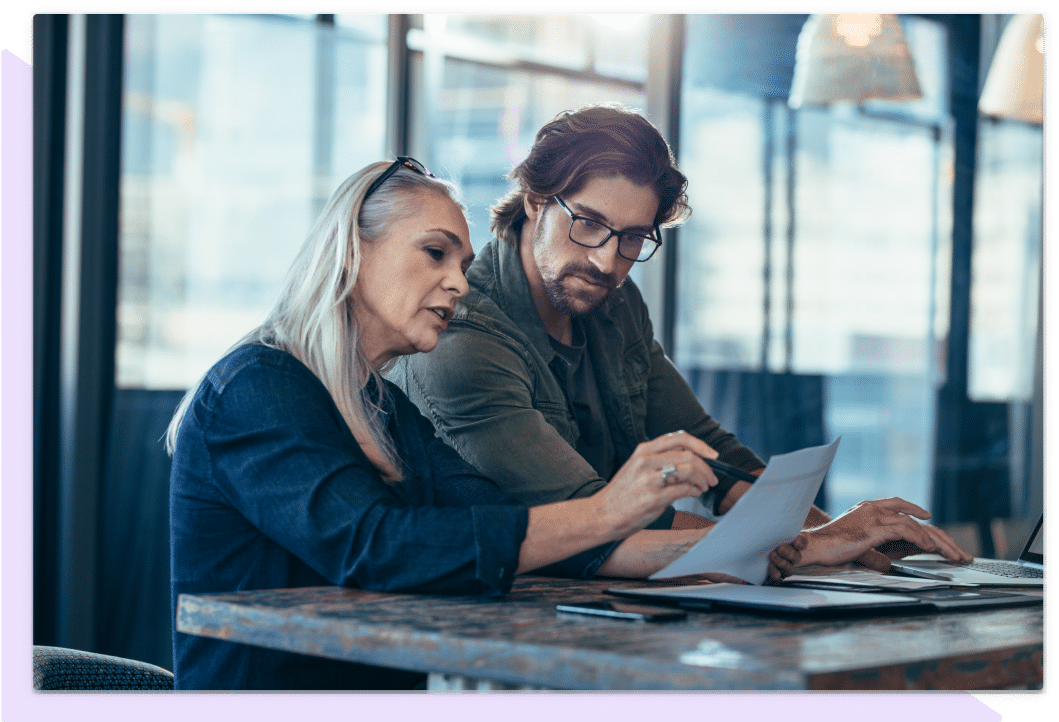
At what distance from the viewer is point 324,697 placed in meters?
1.24

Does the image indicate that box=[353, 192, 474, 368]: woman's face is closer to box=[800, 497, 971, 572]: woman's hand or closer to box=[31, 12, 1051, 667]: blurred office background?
box=[31, 12, 1051, 667]: blurred office background

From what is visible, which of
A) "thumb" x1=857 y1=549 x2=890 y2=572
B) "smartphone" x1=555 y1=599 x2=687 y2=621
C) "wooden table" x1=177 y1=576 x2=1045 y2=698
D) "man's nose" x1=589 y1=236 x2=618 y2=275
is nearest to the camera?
"wooden table" x1=177 y1=576 x2=1045 y2=698

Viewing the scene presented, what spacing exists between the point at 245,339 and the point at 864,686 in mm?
800

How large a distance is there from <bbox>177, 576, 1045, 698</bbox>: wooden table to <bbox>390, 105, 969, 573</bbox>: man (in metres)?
0.42

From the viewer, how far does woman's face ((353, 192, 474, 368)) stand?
1.40 m

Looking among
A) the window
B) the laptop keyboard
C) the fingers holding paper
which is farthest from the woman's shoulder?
the window

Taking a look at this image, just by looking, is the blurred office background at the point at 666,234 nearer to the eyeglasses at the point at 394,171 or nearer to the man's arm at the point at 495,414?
the eyeglasses at the point at 394,171

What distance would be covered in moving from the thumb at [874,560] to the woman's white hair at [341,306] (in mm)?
697

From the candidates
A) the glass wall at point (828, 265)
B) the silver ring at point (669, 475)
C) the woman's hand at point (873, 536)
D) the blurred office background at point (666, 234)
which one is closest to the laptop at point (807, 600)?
the silver ring at point (669, 475)

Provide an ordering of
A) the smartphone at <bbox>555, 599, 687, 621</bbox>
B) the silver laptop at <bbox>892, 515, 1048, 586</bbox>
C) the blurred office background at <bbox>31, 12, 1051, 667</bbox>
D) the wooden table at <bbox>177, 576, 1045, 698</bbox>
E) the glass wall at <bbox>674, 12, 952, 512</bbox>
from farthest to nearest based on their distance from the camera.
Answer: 1. the glass wall at <bbox>674, 12, 952, 512</bbox>
2. the blurred office background at <bbox>31, 12, 1051, 667</bbox>
3. the silver laptop at <bbox>892, 515, 1048, 586</bbox>
4. the smartphone at <bbox>555, 599, 687, 621</bbox>
5. the wooden table at <bbox>177, 576, 1045, 698</bbox>

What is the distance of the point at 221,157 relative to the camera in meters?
2.91

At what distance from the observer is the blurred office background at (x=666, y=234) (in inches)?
103

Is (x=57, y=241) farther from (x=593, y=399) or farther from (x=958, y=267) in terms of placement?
(x=958, y=267)

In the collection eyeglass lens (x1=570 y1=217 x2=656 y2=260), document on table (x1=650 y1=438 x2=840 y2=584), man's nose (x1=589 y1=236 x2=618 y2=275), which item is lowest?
document on table (x1=650 y1=438 x2=840 y2=584)
